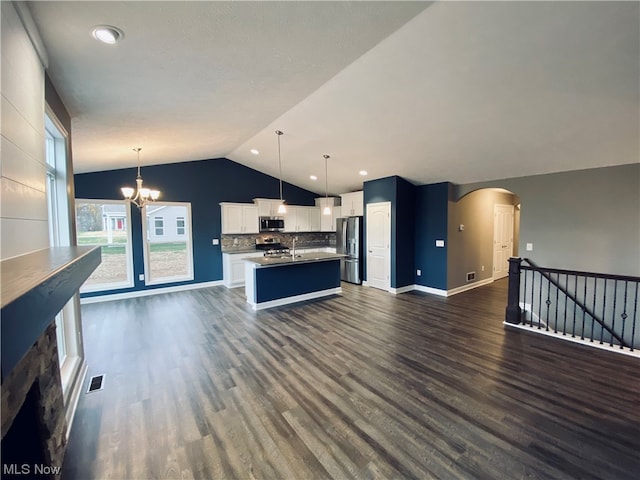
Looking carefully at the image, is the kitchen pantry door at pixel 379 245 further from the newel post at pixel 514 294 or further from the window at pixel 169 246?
the window at pixel 169 246

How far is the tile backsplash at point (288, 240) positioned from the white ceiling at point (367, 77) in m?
2.97

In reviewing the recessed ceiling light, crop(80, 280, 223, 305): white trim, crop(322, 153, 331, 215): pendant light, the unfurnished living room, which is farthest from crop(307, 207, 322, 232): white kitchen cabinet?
the recessed ceiling light

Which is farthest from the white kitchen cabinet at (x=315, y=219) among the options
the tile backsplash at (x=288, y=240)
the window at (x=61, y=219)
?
the window at (x=61, y=219)

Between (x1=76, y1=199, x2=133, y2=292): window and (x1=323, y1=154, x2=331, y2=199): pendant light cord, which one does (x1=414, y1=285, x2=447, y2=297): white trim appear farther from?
(x1=76, y1=199, x2=133, y2=292): window

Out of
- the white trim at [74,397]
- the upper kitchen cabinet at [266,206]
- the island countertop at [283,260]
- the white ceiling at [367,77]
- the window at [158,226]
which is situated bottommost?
the white trim at [74,397]

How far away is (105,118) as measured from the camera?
3023 millimetres

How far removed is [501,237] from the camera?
751cm

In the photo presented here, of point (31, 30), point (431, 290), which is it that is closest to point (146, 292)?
point (31, 30)

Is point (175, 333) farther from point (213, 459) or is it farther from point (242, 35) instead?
point (242, 35)

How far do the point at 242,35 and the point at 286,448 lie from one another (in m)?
2.97

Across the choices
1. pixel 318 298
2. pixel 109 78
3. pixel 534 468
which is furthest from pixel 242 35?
pixel 318 298

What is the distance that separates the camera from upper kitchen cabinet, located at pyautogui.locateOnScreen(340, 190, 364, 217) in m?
7.13

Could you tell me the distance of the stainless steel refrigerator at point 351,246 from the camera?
709 cm

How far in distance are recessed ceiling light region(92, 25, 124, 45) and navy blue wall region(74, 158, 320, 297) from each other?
4988 mm
